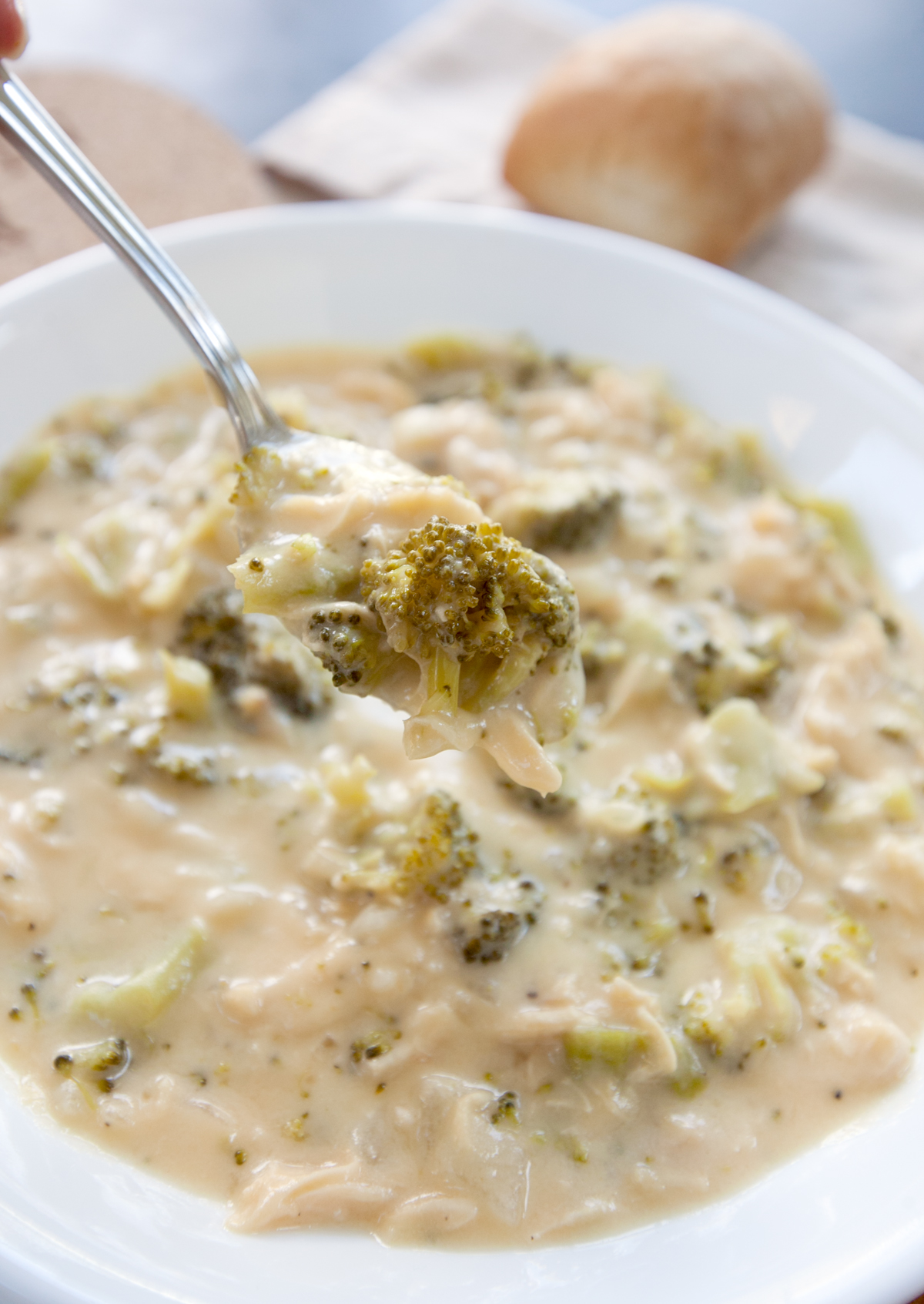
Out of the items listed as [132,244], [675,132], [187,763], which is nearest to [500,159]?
[675,132]

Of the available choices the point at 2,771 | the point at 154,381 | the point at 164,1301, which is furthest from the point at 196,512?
the point at 164,1301

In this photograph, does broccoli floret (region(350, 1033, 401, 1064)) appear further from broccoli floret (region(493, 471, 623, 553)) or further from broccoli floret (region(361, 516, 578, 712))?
broccoli floret (region(493, 471, 623, 553))

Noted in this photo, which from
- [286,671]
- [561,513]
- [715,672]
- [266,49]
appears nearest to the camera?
[286,671]

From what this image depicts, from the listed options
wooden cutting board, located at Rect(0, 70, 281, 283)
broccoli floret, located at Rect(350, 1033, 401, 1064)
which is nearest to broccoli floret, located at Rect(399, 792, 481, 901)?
broccoli floret, located at Rect(350, 1033, 401, 1064)

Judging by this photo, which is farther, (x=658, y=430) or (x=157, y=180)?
(x=157, y=180)

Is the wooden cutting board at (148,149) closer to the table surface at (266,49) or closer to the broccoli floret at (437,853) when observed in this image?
the table surface at (266,49)

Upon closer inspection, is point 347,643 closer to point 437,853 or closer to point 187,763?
point 437,853

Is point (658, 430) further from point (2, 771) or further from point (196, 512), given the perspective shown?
point (2, 771)
